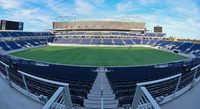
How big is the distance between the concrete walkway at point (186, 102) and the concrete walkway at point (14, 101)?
5.00 m

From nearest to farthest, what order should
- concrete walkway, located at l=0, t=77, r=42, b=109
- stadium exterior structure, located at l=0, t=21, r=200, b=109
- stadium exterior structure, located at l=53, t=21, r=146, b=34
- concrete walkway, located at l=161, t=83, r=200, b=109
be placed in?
stadium exterior structure, located at l=0, t=21, r=200, b=109
concrete walkway, located at l=0, t=77, r=42, b=109
concrete walkway, located at l=161, t=83, r=200, b=109
stadium exterior structure, located at l=53, t=21, r=146, b=34

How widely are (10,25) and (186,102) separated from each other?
53.6m

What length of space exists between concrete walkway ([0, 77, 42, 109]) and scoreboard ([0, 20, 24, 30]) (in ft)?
156

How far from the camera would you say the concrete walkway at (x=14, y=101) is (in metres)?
7.03

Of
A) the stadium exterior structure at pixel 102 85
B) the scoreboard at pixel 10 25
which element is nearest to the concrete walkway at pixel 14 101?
the stadium exterior structure at pixel 102 85

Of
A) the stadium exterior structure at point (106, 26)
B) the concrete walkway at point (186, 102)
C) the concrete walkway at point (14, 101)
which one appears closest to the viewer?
the concrete walkway at point (14, 101)

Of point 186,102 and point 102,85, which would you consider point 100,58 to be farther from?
point 186,102

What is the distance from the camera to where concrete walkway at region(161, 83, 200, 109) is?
7.24 metres

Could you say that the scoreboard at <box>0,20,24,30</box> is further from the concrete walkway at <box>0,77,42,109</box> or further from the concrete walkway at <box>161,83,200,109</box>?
the concrete walkway at <box>161,83,200,109</box>

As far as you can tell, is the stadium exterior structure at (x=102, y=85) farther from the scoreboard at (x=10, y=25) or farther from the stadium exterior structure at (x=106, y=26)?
the stadium exterior structure at (x=106, y=26)

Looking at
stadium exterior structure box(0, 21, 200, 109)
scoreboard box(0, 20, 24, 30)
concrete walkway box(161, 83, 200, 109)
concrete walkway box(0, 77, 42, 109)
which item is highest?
scoreboard box(0, 20, 24, 30)

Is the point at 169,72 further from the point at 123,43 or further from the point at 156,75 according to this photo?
the point at 123,43

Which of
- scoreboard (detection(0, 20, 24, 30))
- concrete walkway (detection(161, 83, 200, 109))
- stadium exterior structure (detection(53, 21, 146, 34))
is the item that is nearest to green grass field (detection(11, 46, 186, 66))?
concrete walkway (detection(161, 83, 200, 109))

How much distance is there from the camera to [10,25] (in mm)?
52250
